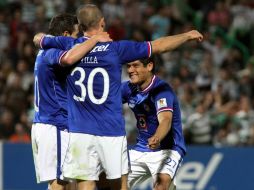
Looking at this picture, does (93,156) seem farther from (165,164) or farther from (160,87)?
(160,87)

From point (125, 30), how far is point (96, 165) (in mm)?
9879

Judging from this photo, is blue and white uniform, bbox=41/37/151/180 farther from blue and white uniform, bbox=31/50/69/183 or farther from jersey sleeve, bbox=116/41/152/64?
blue and white uniform, bbox=31/50/69/183

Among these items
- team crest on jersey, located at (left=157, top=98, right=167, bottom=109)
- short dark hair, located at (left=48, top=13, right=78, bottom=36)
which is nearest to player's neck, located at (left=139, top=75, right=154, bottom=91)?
team crest on jersey, located at (left=157, top=98, right=167, bottom=109)

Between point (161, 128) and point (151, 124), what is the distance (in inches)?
23.9

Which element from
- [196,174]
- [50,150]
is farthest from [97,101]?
[196,174]

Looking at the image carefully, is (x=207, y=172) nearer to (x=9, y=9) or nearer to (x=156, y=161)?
(x=156, y=161)

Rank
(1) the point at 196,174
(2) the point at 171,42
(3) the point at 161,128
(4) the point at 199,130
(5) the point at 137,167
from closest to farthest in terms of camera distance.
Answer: (2) the point at 171,42, (3) the point at 161,128, (5) the point at 137,167, (1) the point at 196,174, (4) the point at 199,130

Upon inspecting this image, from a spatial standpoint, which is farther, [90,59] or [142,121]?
[142,121]

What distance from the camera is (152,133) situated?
9750 mm

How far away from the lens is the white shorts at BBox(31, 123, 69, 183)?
9281 mm

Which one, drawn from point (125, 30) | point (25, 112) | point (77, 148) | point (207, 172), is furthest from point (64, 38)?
point (125, 30)

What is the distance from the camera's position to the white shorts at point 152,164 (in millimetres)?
9680

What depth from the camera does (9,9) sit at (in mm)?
19297

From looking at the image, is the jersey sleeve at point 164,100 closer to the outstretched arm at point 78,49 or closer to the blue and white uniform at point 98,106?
the blue and white uniform at point 98,106
